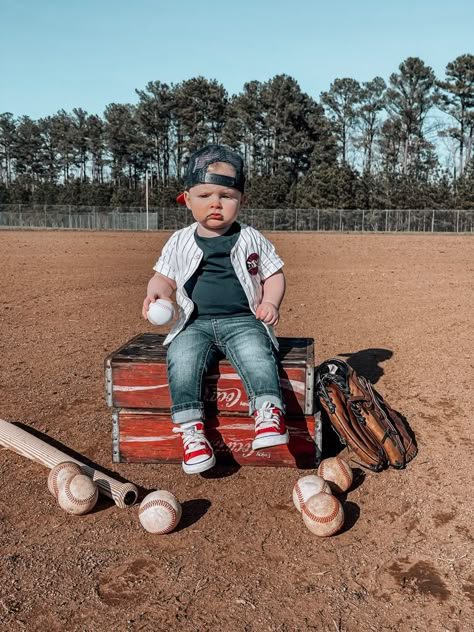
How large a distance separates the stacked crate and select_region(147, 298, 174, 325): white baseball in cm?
24

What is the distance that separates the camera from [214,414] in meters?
3.70

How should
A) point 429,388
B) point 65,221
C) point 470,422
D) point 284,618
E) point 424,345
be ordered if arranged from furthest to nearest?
1. point 65,221
2. point 424,345
3. point 429,388
4. point 470,422
5. point 284,618

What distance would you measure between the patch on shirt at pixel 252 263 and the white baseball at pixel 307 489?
1.29 m

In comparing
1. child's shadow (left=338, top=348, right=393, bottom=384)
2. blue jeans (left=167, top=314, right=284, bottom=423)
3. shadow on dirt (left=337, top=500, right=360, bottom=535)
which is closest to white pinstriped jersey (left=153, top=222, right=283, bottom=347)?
blue jeans (left=167, top=314, right=284, bottom=423)

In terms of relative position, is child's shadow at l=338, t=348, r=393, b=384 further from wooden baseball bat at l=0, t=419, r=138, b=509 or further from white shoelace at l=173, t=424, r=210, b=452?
wooden baseball bat at l=0, t=419, r=138, b=509

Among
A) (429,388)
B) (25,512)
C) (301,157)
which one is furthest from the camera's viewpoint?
(301,157)

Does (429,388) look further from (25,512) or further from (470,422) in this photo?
(25,512)

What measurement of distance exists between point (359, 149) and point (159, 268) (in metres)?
69.5

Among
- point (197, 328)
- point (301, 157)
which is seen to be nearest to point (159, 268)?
point (197, 328)

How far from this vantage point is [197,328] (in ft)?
12.2

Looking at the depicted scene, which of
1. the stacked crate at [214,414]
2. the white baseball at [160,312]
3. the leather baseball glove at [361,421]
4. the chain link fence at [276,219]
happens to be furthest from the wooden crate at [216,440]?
the chain link fence at [276,219]

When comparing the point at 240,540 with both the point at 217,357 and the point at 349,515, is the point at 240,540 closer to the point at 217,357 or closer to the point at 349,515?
the point at 349,515

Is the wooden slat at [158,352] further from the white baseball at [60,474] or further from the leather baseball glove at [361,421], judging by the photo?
the white baseball at [60,474]

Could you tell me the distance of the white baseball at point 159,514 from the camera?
2.93m
